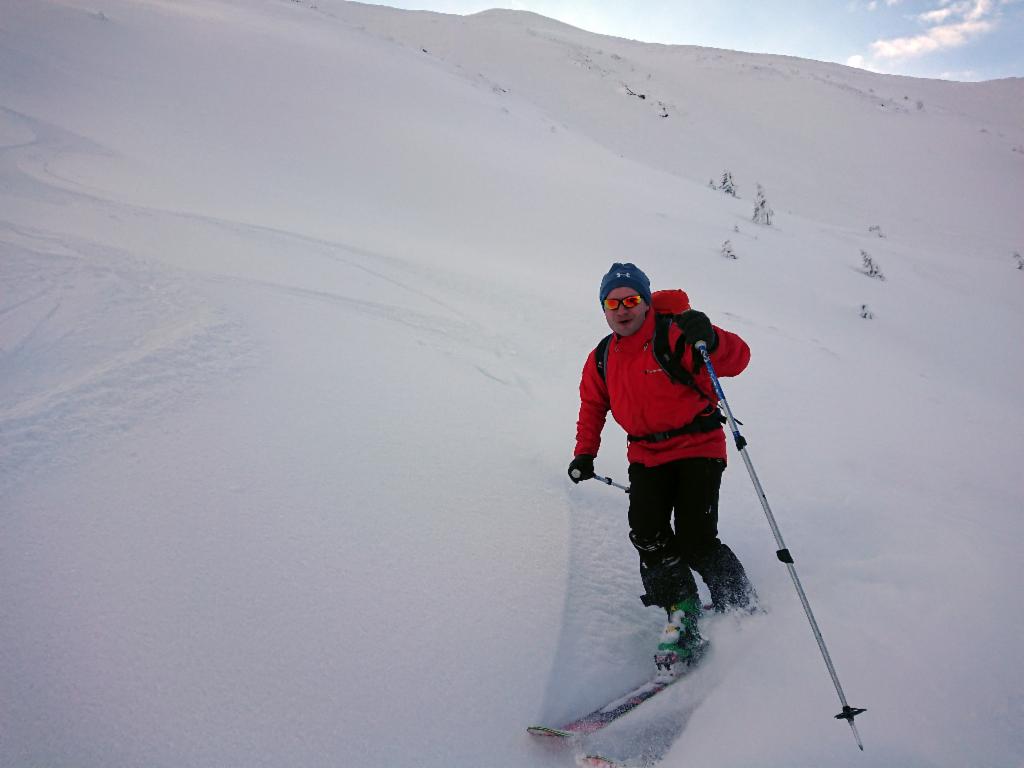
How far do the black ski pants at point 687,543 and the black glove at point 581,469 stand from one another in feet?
0.88

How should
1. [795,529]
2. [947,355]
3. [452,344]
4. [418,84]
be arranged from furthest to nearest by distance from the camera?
1. [418,84]
2. [947,355]
3. [452,344]
4. [795,529]

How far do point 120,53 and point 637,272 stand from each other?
12.3 metres

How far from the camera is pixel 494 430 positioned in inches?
127

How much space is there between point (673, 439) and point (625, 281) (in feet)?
2.33

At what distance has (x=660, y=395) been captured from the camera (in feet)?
7.41

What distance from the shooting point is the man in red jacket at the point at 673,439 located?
217 cm

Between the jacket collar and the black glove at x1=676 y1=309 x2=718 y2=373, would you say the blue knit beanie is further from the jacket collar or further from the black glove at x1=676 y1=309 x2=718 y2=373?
the black glove at x1=676 y1=309 x2=718 y2=373

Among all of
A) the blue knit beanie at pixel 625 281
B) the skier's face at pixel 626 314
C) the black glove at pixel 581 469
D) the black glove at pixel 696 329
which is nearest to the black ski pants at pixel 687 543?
the black glove at pixel 581 469

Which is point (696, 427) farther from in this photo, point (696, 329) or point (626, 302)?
point (626, 302)

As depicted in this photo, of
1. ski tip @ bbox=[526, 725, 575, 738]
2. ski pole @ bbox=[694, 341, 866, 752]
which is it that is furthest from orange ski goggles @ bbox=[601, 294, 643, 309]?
ski tip @ bbox=[526, 725, 575, 738]

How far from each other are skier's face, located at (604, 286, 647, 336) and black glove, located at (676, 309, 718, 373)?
0.18 meters

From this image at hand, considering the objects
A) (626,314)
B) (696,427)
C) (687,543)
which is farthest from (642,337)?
(687,543)

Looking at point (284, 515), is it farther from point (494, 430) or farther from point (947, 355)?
point (947, 355)

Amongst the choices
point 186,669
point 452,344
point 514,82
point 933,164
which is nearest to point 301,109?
point 452,344
